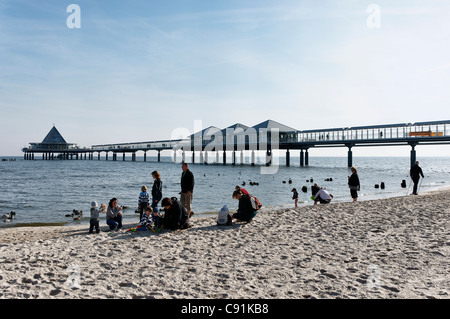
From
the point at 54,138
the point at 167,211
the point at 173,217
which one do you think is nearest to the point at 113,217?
the point at 167,211

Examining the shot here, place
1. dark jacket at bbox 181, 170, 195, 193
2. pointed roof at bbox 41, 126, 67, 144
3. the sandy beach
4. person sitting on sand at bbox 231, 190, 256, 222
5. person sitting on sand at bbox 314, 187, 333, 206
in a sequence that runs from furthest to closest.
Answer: pointed roof at bbox 41, 126, 67, 144 → person sitting on sand at bbox 314, 187, 333, 206 → dark jacket at bbox 181, 170, 195, 193 → person sitting on sand at bbox 231, 190, 256, 222 → the sandy beach

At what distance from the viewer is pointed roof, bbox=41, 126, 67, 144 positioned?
125m

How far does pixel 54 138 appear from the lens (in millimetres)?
125312

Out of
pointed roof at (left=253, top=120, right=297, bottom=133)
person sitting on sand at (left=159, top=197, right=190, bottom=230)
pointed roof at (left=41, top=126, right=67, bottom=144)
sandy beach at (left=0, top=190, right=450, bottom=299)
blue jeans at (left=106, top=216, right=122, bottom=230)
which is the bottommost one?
sandy beach at (left=0, top=190, right=450, bottom=299)

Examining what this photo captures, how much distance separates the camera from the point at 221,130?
8138 cm

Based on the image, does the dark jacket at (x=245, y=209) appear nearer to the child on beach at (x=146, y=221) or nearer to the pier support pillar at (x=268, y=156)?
the child on beach at (x=146, y=221)

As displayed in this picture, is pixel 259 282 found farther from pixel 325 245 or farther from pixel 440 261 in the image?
pixel 440 261

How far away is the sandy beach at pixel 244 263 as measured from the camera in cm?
484

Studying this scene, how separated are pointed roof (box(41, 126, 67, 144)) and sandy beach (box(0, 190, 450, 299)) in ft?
426

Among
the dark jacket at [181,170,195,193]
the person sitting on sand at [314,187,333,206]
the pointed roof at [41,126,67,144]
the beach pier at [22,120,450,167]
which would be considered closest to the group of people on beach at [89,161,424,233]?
the dark jacket at [181,170,195,193]

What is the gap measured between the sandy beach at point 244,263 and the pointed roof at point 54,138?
130 m

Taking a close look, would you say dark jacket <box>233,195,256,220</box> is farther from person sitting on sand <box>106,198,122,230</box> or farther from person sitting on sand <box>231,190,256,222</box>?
person sitting on sand <box>106,198,122,230</box>

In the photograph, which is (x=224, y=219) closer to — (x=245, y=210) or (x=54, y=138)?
(x=245, y=210)
